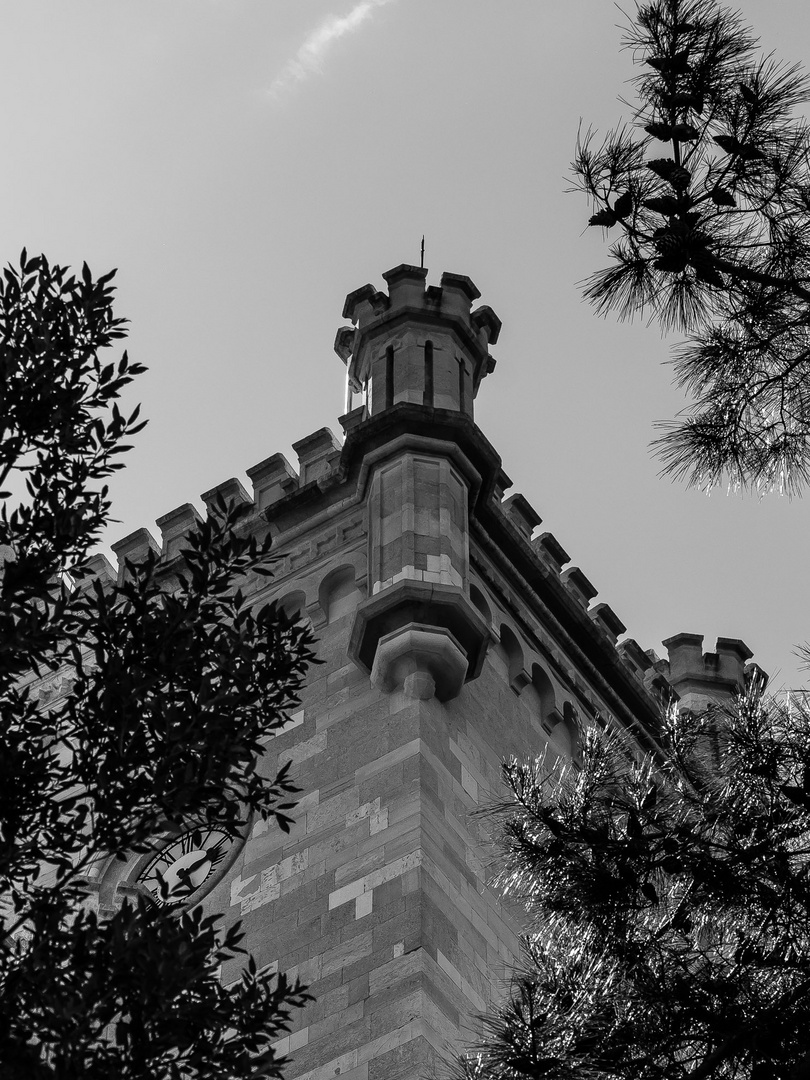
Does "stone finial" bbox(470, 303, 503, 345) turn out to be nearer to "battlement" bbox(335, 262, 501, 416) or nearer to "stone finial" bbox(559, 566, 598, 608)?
"battlement" bbox(335, 262, 501, 416)

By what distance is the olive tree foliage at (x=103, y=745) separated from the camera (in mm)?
8289

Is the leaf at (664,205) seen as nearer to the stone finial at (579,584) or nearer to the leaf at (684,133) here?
the leaf at (684,133)

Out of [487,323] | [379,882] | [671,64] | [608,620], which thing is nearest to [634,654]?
[608,620]

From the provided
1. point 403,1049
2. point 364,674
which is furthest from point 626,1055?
point 364,674

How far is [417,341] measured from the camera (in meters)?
22.2

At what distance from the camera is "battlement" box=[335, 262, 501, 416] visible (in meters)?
21.8

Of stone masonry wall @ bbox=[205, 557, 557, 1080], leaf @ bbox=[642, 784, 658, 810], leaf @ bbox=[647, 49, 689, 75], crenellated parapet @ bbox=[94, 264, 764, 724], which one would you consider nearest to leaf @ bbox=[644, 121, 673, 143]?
leaf @ bbox=[647, 49, 689, 75]

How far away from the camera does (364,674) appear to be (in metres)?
19.3

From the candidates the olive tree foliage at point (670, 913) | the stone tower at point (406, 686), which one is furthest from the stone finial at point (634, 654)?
the olive tree foliage at point (670, 913)

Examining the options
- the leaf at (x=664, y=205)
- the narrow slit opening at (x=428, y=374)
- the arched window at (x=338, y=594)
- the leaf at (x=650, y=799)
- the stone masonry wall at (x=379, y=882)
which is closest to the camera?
the leaf at (x=650, y=799)

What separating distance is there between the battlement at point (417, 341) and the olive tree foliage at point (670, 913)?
1143cm

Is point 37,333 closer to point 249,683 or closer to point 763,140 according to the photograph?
point 249,683

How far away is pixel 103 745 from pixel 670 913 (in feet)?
8.66

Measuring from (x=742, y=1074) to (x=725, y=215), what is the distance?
4.12m
